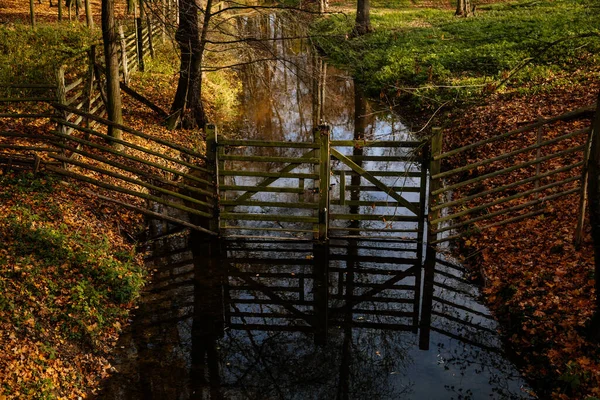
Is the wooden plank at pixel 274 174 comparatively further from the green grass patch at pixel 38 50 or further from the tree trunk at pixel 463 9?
the tree trunk at pixel 463 9

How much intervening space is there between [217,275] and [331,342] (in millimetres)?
2981

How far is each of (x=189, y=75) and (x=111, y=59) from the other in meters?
3.23

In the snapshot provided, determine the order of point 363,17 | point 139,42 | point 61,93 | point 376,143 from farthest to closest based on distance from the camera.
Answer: point 363,17
point 139,42
point 61,93
point 376,143

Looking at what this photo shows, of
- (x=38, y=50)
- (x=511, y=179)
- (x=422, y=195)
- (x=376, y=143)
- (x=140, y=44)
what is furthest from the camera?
(x=140, y=44)

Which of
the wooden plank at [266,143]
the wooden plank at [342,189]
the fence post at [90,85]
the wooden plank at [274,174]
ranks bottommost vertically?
the wooden plank at [342,189]

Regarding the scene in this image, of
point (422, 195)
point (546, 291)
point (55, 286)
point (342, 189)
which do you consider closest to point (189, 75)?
point (342, 189)

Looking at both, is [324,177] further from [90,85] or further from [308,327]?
[90,85]

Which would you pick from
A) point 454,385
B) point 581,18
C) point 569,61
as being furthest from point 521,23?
point 454,385

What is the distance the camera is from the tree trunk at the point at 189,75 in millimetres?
17125

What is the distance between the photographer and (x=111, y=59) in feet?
47.9

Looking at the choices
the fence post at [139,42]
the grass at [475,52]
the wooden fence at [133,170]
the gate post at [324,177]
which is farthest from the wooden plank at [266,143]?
the fence post at [139,42]

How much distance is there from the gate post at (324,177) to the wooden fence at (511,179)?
80.0 inches

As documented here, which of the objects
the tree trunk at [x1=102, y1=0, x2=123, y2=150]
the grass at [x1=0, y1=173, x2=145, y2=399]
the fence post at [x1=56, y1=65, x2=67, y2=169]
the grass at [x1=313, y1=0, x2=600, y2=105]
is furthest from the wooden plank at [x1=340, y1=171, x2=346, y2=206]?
the tree trunk at [x1=102, y1=0, x2=123, y2=150]

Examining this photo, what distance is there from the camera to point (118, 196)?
42.8 ft
